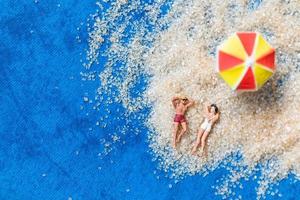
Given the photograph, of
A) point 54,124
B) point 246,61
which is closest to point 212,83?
point 246,61

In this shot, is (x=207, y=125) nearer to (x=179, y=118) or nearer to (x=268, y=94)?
(x=179, y=118)

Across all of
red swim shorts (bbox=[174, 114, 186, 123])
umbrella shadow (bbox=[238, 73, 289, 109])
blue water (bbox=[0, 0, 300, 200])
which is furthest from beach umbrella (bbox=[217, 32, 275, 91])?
blue water (bbox=[0, 0, 300, 200])

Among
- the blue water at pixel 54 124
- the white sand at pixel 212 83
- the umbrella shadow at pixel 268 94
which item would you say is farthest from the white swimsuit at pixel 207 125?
the blue water at pixel 54 124

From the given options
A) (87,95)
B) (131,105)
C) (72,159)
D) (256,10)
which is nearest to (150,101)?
(131,105)

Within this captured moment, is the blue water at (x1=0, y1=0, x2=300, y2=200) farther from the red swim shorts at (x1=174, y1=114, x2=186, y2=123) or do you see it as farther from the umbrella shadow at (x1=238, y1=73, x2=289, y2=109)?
the umbrella shadow at (x1=238, y1=73, x2=289, y2=109)

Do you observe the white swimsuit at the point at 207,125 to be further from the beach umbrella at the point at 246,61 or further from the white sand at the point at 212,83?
the beach umbrella at the point at 246,61
